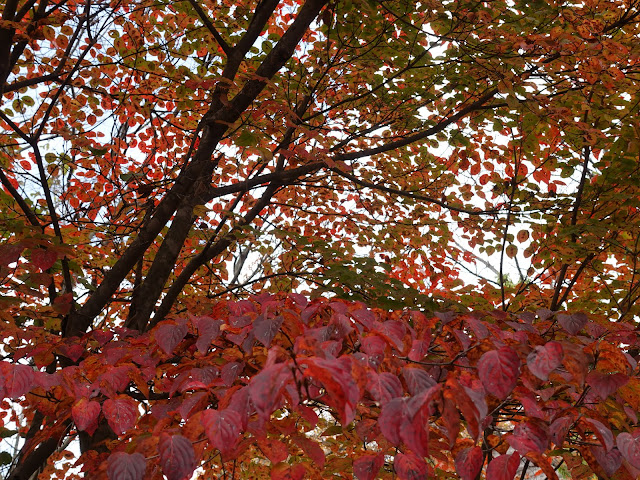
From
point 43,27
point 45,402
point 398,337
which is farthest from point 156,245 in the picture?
point 398,337

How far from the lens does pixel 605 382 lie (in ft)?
6.08

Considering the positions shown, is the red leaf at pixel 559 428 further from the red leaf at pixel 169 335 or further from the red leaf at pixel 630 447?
the red leaf at pixel 169 335

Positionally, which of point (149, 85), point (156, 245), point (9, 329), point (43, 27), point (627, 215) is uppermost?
point (149, 85)

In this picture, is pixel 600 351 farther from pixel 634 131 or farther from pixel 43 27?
pixel 43 27

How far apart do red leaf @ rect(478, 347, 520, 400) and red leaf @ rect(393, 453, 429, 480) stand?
40 centimetres

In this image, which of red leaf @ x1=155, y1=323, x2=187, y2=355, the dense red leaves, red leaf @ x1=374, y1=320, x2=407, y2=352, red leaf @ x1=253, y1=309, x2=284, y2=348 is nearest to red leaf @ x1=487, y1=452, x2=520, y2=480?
the dense red leaves

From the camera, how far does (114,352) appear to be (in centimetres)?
248

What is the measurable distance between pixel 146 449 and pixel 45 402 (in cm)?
123

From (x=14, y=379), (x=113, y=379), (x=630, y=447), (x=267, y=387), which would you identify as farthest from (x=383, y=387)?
(x=14, y=379)

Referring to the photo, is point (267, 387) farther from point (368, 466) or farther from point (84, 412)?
point (84, 412)

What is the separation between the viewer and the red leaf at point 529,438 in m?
1.68

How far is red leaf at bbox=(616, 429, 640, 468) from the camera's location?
1605 mm

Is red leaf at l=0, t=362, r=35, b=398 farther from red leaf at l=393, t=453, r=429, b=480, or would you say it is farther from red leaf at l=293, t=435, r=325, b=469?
red leaf at l=393, t=453, r=429, b=480

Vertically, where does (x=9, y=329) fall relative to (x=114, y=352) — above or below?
above
